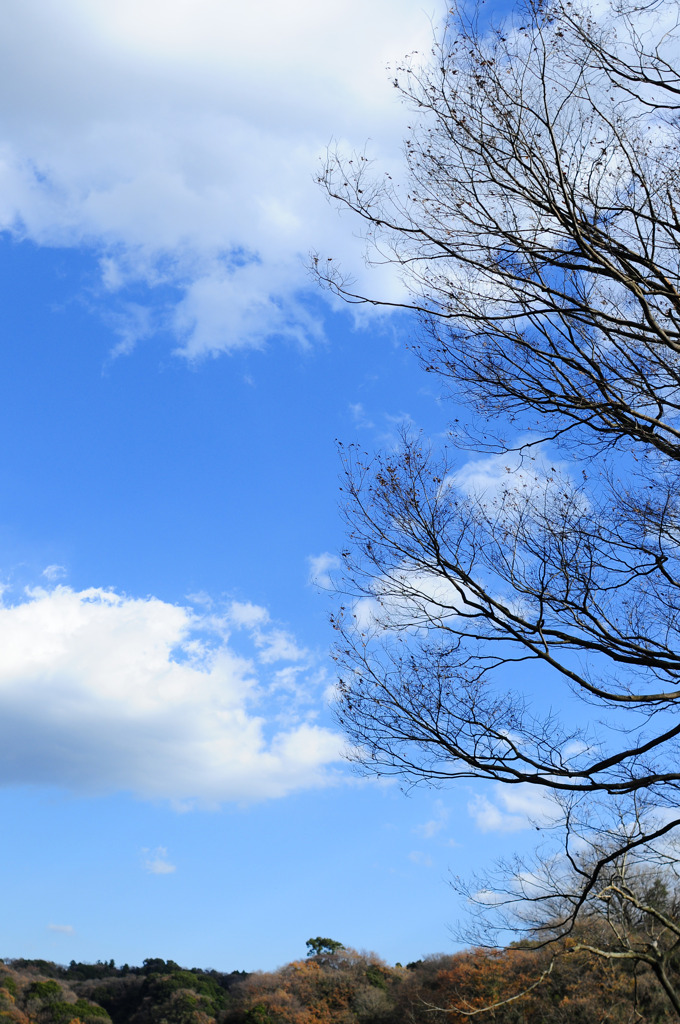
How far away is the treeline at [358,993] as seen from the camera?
19.9 m

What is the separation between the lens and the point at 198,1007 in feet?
124

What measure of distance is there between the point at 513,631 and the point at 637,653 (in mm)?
847

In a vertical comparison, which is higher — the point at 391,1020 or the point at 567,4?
the point at 567,4

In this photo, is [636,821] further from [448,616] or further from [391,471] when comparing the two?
[391,471]

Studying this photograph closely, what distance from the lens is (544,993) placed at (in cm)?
2169

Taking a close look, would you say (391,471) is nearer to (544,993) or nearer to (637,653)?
(637,653)

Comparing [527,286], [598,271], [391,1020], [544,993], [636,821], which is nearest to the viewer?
[598,271]

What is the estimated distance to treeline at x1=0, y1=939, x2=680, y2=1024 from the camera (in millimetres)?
19922

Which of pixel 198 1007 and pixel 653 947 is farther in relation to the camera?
pixel 198 1007

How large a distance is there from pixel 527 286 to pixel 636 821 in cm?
748

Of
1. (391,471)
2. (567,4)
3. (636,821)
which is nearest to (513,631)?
(391,471)

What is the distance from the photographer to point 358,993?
3167 cm

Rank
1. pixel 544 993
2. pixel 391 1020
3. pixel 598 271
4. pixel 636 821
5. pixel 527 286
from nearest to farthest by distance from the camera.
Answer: pixel 598 271 < pixel 527 286 < pixel 636 821 < pixel 544 993 < pixel 391 1020

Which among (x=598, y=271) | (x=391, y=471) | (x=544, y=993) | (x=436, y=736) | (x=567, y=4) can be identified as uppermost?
(x=567, y=4)
